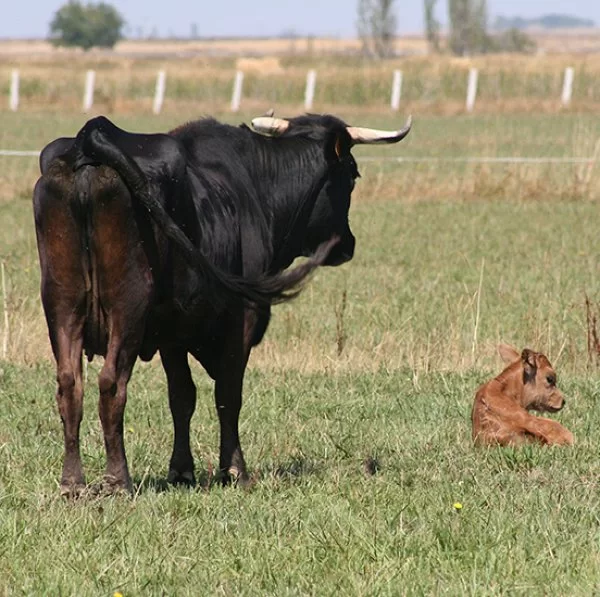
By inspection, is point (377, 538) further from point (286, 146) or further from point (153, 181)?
point (286, 146)

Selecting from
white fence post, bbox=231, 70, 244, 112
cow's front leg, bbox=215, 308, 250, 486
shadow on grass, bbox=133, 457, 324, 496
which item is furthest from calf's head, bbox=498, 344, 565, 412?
white fence post, bbox=231, 70, 244, 112

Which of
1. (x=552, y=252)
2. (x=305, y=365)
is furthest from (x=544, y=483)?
(x=552, y=252)

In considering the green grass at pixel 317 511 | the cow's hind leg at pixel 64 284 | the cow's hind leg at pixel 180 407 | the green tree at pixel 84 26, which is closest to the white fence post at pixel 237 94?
the green grass at pixel 317 511

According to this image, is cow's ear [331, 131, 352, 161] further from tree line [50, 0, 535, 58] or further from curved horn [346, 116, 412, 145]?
tree line [50, 0, 535, 58]

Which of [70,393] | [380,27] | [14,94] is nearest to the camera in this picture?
[70,393]

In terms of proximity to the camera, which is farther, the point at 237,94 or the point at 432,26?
the point at 432,26

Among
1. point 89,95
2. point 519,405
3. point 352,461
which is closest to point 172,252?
point 352,461

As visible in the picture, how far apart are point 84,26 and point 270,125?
139 meters

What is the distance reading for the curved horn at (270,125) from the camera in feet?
27.3

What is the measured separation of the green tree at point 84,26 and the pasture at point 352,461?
427 feet

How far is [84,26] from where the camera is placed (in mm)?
142500

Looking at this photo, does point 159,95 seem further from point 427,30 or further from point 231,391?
point 427,30

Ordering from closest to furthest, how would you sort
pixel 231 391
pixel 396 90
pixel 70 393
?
pixel 70 393, pixel 231 391, pixel 396 90

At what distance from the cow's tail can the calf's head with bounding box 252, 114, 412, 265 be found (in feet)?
4.24
